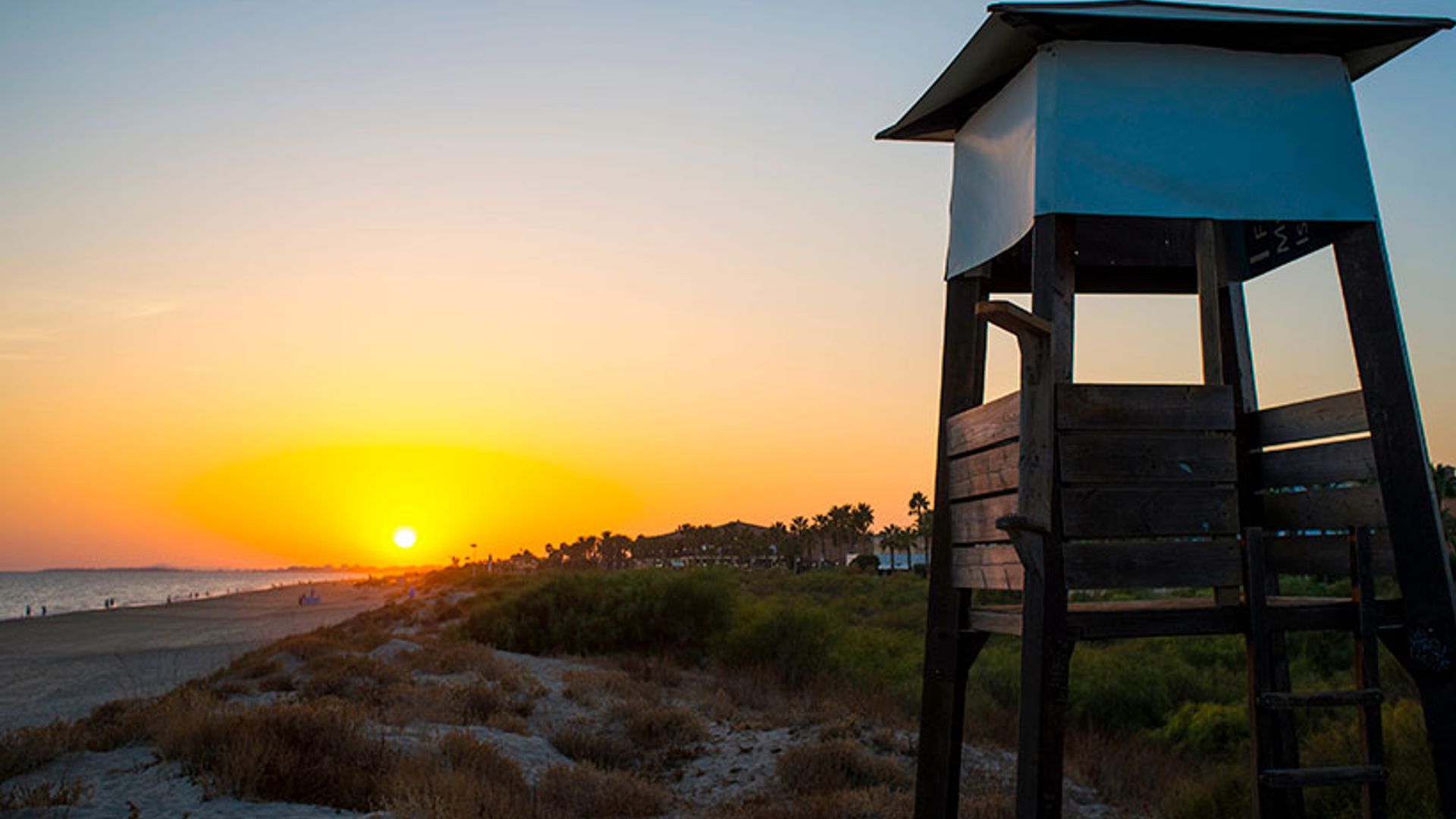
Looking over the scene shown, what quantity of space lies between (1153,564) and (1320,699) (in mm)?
1266

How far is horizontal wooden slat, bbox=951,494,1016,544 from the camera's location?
235 inches

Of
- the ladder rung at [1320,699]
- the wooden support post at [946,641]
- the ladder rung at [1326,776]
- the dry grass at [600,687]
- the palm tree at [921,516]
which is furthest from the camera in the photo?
the palm tree at [921,516]

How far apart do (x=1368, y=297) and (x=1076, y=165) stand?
6.52 feet

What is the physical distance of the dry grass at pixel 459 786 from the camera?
7.61 m

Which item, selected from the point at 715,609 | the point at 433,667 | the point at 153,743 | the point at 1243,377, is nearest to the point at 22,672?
the point at 433,667

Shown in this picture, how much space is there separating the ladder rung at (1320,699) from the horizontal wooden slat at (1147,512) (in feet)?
3.18

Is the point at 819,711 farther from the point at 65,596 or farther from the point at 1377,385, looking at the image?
the point at 65,596

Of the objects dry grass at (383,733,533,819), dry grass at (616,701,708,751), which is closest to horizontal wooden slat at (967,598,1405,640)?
dry grass at (383,733,533,819)

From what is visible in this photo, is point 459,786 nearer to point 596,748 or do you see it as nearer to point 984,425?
point 596,748

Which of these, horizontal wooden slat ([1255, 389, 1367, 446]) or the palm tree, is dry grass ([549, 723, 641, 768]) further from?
the palm tree

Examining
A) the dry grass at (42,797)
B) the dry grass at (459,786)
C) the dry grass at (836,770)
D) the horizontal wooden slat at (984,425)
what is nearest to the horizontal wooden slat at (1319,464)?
the horizontal wooden slat at (984,425)

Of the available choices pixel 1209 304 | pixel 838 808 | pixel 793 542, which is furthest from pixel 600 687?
Result: pixel 793 542

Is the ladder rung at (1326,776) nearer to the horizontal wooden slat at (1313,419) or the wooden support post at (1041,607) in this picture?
the wooden support post at (1041,607)

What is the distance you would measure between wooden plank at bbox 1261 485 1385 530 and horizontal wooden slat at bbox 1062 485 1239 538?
911 millimetres
